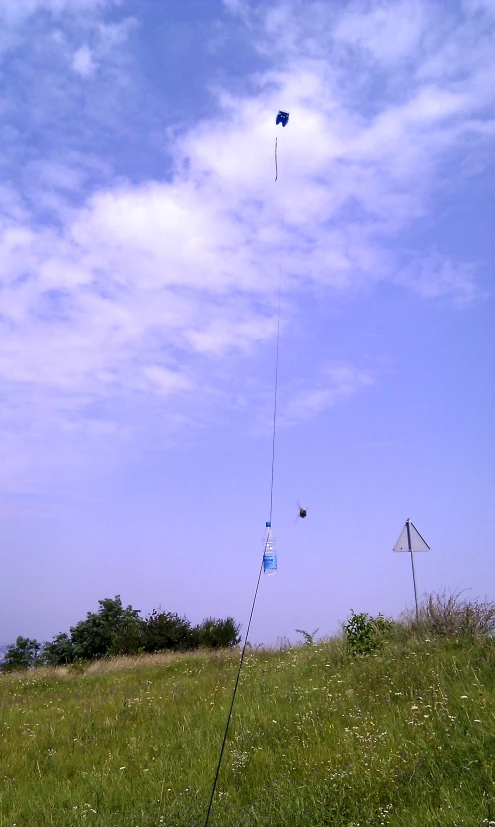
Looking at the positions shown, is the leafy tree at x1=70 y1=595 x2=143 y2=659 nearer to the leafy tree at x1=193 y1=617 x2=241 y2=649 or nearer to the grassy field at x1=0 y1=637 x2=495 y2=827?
the leafy tree at x1=193 y1=617 x2=241 y2=649

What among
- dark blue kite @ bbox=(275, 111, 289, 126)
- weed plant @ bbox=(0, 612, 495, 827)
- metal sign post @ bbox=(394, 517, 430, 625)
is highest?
dark blue kite @ bbox=(275, 111, 289, 126)

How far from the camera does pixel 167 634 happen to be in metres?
22.3

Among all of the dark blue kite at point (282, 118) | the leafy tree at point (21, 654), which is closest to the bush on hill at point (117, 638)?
the leafy tree at point (21, 654)

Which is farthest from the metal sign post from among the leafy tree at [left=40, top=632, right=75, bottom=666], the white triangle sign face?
the leafy tree at [left=40, top=632, right=75, bottom=666]

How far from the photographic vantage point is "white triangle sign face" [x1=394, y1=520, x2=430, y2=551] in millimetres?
12555

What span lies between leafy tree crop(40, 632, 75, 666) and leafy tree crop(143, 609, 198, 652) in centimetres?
363

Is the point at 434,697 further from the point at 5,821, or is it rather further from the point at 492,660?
the point at 5,821

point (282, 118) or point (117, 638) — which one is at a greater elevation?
point (282, 118)

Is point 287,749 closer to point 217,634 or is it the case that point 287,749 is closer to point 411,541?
point 411,541

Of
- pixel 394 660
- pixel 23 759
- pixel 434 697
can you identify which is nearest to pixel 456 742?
pixel 434 697

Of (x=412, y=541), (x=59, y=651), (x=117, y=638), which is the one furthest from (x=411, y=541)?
(x=59, y=651)

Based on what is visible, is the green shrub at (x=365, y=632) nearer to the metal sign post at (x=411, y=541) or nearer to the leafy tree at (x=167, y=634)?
the metal sign post at (x=411, y=541)

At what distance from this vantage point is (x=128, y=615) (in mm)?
25359

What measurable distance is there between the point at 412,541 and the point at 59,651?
18.5 m
